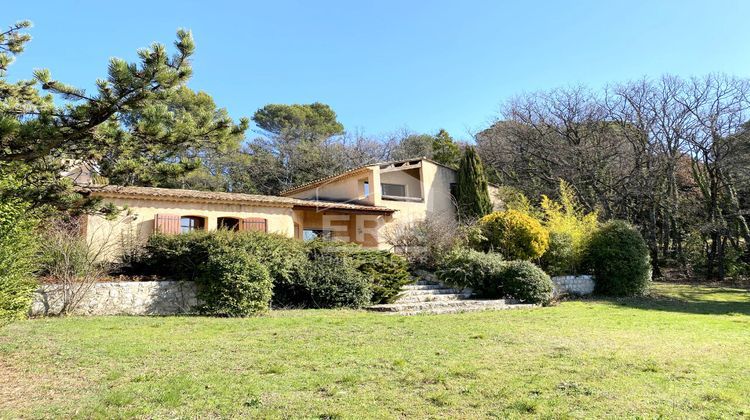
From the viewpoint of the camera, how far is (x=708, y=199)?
79.6 ft

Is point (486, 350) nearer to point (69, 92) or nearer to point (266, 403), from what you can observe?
point (266, 403)

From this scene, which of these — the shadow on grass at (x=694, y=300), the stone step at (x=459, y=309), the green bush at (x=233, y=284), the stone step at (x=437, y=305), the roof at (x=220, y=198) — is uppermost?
the roof at (x=220, y=198)

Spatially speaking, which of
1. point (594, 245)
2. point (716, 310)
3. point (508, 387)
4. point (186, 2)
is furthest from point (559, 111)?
point (508, 387)

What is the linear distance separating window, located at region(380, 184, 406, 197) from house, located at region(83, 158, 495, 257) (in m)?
0.02

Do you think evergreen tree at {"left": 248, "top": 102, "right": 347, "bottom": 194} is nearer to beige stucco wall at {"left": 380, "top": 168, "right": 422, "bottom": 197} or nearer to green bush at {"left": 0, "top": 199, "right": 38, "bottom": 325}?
beige stucco wall at {"left": 380, "top": 168, "right": 422, "bottom": 197}

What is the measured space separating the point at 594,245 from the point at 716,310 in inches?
185

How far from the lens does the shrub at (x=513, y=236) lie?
17031mm

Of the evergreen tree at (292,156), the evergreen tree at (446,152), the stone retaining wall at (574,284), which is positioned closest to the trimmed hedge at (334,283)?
the stone retaining wall at (574,284)

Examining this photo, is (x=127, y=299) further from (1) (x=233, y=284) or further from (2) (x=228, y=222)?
(2) (x=228, y=222)

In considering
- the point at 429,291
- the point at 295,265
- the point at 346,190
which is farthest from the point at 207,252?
the point at 346,190

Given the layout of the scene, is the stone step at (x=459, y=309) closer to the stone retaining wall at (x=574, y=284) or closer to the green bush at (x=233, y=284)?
the green bush at (x=233, y=284)

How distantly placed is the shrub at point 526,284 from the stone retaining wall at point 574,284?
2.27 metres

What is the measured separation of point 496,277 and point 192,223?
11410 millimetres

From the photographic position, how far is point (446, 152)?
114 ft
